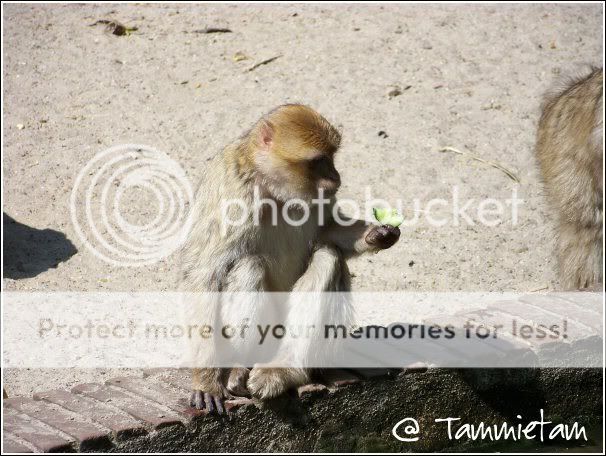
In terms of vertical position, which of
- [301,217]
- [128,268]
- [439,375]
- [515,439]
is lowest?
[128,268]

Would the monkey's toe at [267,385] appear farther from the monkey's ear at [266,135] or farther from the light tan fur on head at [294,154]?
the monkey's ear at [266,135]

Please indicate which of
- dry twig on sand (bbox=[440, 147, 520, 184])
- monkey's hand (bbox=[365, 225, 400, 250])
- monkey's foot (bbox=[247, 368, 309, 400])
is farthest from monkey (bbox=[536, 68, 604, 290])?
monkey's foot (bbox=[247, 368, 309, 400])

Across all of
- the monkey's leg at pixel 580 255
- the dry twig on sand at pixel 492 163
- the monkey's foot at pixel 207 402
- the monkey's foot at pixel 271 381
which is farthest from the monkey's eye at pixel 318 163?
the dry twig on sand at pixel 492 163

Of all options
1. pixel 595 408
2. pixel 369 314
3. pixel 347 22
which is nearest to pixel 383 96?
pixel 347 22

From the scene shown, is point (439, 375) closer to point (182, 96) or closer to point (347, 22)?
point (182, 96)

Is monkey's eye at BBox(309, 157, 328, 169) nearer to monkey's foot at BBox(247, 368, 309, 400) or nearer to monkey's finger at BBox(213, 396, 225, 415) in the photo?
monkey's foot at BBox(247, 368, 309, 400)

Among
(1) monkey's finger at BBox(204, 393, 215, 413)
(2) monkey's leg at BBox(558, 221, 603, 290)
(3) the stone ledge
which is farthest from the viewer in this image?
(2) monkey's leg at BBox(558, 221, 603, 290)

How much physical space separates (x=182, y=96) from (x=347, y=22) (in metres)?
2.10

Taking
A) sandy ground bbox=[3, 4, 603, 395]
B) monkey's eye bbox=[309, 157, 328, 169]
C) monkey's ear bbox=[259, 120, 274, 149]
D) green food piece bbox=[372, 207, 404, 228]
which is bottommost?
sandy ground bbox=[3, 4, 603, 395]

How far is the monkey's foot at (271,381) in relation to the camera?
4195 mm

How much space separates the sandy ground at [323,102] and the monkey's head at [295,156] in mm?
2032

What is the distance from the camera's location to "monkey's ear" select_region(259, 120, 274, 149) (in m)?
4.38

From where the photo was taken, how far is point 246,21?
Answer: 356 inches

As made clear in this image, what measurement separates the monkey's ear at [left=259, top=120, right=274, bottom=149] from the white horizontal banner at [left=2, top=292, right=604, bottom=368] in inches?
29.8
